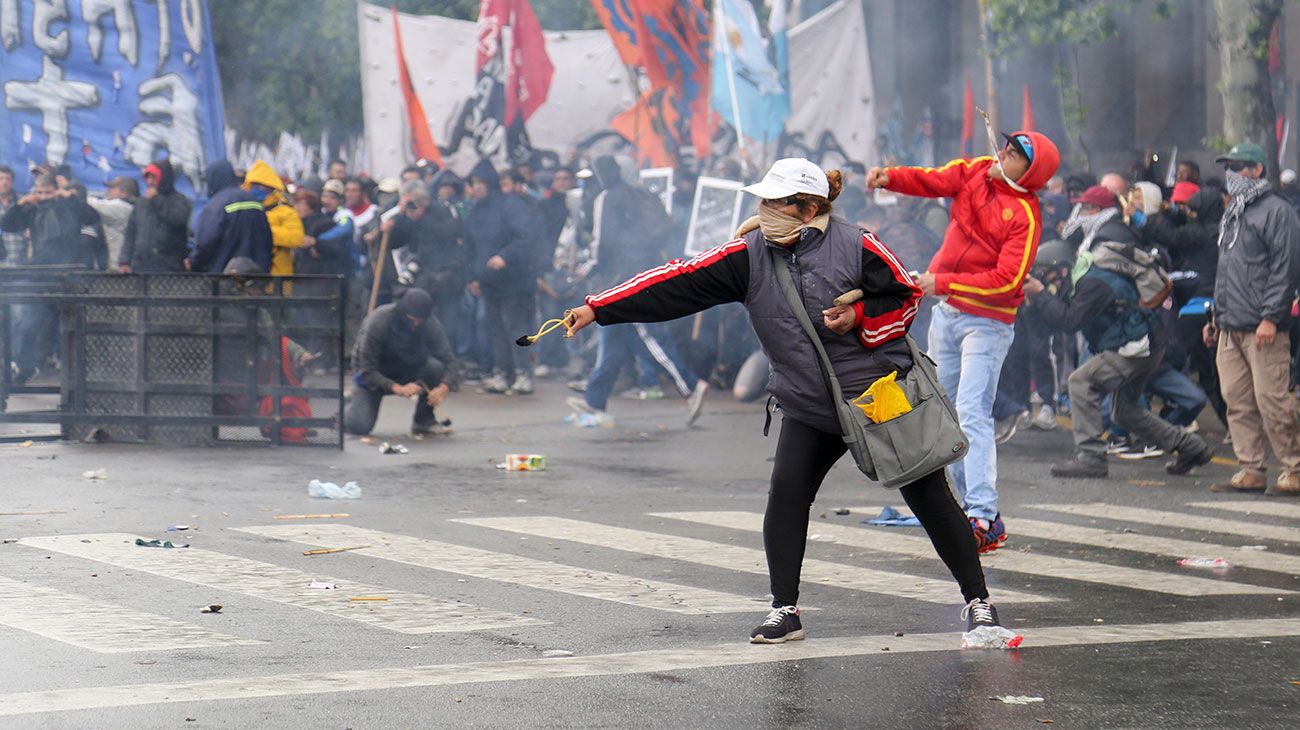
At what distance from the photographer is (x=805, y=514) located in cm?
657

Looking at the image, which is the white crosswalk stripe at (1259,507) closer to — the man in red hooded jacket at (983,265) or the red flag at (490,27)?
the man in red hooded jacket at (983,265)

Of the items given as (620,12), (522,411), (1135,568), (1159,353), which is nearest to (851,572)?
(1135,568)

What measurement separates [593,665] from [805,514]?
40.4 inches

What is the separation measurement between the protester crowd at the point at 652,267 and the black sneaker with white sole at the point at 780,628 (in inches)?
96.8

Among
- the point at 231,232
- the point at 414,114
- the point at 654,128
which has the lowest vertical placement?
the point at 231,232

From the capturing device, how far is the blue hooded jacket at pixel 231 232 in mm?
14102

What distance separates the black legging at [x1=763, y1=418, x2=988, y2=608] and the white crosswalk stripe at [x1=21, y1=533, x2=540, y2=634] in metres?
0.93

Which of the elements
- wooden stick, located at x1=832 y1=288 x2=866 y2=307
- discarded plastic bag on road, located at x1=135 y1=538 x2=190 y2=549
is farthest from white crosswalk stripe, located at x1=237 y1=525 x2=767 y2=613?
wooden stick, located at x1=832 y1=288 x2=866 y2=307

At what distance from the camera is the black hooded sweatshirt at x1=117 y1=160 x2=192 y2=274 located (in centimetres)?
1576

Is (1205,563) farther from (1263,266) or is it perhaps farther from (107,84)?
(107,84)

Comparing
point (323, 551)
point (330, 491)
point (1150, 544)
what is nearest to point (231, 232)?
point (330, 491)

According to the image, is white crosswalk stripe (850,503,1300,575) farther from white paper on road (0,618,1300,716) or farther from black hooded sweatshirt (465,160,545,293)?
black hooded sweatshirt (465,160,545,293)

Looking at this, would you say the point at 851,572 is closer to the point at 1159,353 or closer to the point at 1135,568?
the point at 1135,568

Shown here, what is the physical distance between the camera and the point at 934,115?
35312 millimetres
